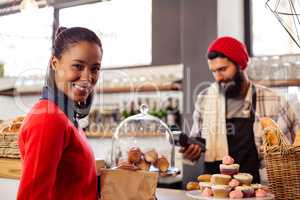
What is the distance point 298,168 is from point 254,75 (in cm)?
157

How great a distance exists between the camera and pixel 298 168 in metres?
1.07

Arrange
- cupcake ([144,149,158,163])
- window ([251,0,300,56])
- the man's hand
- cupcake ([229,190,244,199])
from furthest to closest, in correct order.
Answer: window ([251,0,300,56]), the man's hand, cupcake ([144,149,158,163]), cupcake ([229,190,244,199])

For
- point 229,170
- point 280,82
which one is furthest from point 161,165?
point 280,82

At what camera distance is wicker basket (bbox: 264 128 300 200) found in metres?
1.07

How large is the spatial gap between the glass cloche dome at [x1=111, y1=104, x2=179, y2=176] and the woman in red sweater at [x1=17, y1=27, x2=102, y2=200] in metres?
0.99

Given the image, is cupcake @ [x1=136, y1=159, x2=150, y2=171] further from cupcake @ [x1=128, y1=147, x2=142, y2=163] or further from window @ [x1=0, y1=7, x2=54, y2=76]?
window @ [x1=0, y1=7, x2=54, y2=76]

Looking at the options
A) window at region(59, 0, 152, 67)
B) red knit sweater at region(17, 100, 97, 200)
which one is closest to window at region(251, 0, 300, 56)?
window at region(59, 0, 152, 67)

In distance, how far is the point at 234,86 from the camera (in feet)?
7.05

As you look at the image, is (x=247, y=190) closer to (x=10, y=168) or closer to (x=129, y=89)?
(x=10, y=168)

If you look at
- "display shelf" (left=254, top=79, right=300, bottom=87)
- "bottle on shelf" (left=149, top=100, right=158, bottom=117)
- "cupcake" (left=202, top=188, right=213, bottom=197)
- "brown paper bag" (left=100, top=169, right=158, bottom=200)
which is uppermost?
"display shelf" (left=254, top=79, right=300, bottom=87)

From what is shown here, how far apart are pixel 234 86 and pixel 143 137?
3.15 ft

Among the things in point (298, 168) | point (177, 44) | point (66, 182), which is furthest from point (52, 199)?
point (177, 44)

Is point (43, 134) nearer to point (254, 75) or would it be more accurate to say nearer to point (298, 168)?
point (298, 168)

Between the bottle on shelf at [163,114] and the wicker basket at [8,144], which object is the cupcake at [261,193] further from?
the bottle on shelf at [163,114]
